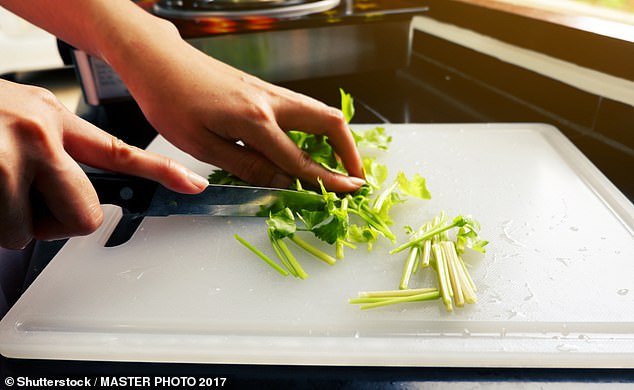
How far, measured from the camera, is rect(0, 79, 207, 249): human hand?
0.59m

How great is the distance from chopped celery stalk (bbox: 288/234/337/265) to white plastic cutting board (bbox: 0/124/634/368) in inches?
0.5

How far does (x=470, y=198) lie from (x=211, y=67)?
58cm

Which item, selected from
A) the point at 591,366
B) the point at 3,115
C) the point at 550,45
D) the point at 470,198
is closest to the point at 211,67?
the point at 3,115

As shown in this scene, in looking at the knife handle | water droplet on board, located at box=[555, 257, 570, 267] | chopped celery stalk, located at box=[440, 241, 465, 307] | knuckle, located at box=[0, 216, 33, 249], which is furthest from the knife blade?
water droplet on board, located at box=[555, 257, 570, 267]

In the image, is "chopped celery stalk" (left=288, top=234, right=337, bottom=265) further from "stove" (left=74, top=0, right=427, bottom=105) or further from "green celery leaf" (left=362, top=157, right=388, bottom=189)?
"stove" (left=74, top=0, right=427, bottom=105)

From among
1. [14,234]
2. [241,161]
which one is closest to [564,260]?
[241,161]

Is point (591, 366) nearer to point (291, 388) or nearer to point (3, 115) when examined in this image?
point (291, 388)

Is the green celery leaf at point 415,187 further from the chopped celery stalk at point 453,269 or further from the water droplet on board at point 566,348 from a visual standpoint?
the water droplet on board at point 566,348

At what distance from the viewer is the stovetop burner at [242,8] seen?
4.62 ft

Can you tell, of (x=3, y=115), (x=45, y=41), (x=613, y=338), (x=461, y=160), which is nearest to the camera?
(x=3, y=115)

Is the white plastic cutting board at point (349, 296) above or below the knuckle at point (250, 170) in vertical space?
below

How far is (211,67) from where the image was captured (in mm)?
957

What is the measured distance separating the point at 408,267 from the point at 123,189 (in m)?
0.48

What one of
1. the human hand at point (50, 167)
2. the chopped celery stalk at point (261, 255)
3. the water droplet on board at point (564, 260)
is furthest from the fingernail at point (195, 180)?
the water droplet on board at point (564, 260)
